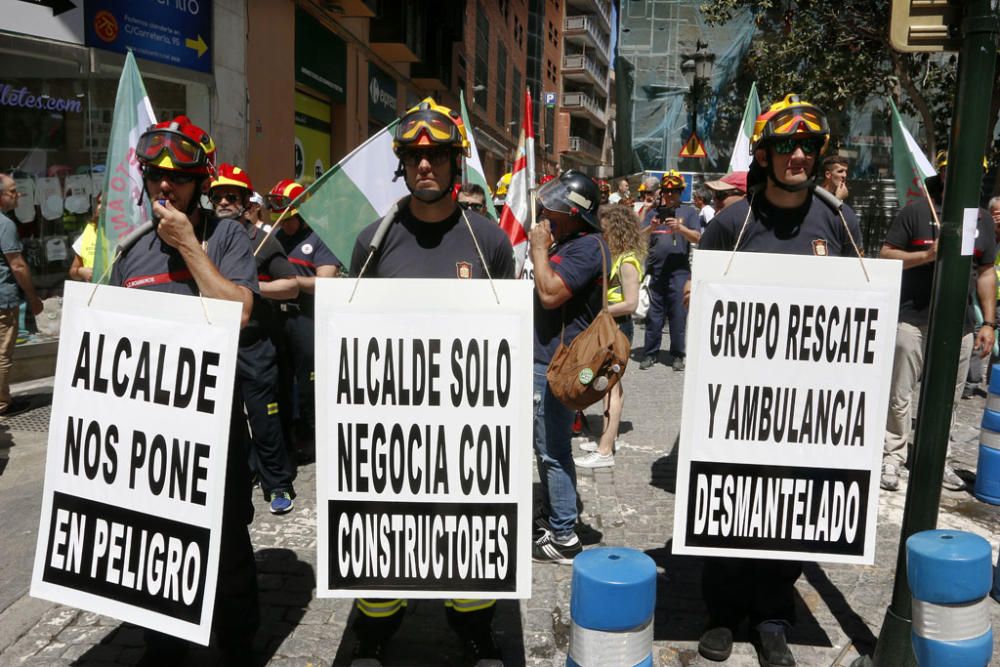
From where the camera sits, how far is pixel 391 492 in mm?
2840

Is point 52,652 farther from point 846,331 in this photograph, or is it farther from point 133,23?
point 133,23

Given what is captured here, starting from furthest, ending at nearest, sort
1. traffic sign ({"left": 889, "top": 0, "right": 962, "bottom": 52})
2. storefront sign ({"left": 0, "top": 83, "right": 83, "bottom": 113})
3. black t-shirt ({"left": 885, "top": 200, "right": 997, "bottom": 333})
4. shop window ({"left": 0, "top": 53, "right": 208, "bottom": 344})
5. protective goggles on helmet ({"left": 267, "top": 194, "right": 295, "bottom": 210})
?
1. shop window ({"left": 0, "top": 53, "right": 208, "bottom": 344})
2. storefront sign ({"left": 0, "top": 83, "right": 83, "bottom": 113})
3. protective goggles on helmet ({"left": 267, "top": 194, "right": 295, "bottom": 210})
4. black t-shirt ({"left": 885, "top": 200, "right": 997, "bottom": 333})
5. traffic sign ({"left": 889, "top": 0, "right": 962, "bottom": 52})

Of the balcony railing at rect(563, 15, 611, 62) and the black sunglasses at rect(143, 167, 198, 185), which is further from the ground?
the balcony railing at rect(563, 15, 611, 62)

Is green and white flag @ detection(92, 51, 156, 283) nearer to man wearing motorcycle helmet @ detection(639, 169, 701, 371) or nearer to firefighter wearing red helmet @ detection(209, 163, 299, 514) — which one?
firefighter wearing red helmet @ detection(209, 163, 299, 514)

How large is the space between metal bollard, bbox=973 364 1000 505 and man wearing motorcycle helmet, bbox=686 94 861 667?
2764 millimetres

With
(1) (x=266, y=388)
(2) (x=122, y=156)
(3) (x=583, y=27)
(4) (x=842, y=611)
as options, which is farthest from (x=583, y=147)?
(4) (x=842, y=611)

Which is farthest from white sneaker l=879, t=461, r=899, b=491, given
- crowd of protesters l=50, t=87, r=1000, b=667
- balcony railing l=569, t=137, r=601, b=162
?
balcony railing l=569, t=137, r=601, b=162

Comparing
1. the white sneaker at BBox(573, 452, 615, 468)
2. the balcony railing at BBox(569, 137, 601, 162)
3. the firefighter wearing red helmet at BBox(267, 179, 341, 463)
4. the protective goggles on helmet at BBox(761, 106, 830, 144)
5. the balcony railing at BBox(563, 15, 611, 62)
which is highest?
the balcony railing at BBox(563, 15, 611, 62)

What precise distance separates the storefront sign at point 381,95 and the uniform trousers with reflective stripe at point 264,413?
43.5ft

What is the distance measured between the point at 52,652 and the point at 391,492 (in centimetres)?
173

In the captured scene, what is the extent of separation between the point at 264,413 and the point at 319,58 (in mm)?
10475

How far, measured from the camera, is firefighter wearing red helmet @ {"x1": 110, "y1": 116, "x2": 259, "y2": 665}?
288cm

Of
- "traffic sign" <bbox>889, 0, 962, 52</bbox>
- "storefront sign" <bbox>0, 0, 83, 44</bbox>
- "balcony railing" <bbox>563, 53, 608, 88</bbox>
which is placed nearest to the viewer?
"traffic sign" <bbox>889, 0, 962, 52</bbox>

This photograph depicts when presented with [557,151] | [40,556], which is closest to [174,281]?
[40,556]
